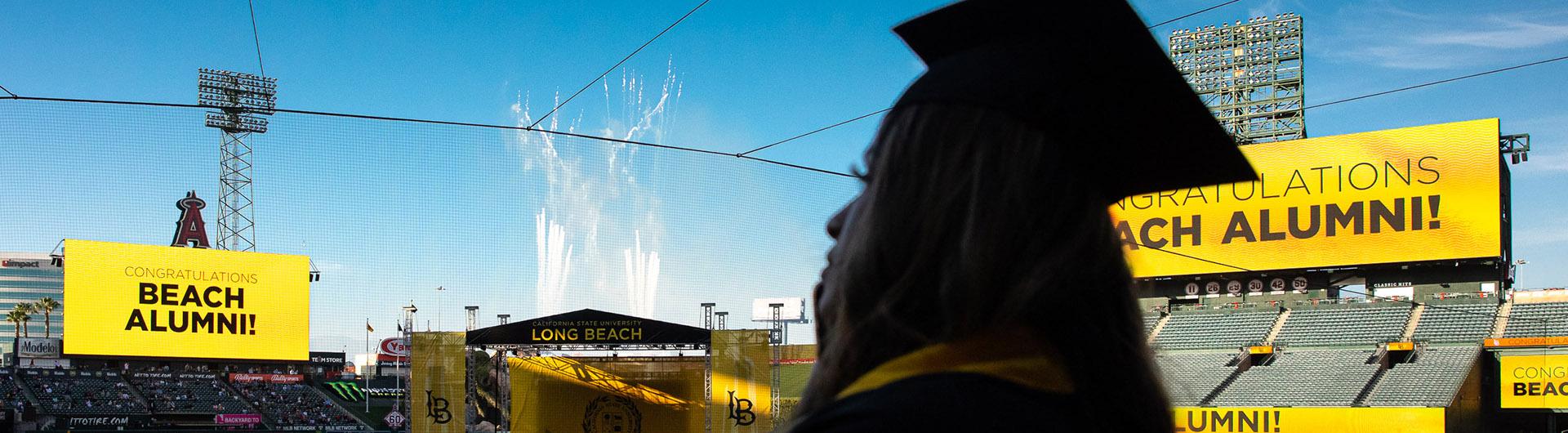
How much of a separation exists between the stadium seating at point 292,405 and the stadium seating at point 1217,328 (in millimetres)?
23305

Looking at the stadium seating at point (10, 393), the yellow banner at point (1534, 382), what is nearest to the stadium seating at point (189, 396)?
the stadium seating at point (10, 393)

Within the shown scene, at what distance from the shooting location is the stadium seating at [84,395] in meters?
30.5

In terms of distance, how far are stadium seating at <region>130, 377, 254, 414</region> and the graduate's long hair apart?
118ft

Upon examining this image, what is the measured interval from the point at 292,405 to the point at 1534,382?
3150 cm

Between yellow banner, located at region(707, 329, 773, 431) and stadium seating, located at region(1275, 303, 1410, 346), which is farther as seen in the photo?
stadium seating, located at region(1275, 303, 1410, 346)

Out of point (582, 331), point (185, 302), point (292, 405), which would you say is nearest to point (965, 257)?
point (582, 331)

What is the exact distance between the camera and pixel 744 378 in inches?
870

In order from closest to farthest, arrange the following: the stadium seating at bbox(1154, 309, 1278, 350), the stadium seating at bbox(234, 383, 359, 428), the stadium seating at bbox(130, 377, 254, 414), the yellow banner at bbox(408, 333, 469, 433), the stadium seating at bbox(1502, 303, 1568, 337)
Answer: the yellow banner at bbox(408, 333, 469, 433)
the stadium seating at bbox(1502, 303, 1568, 337)
the stadium seating at bbox(1154, 309, 1278, 350)
the stadium seating at bbox(130, 377, 254, 414)
the stadium seating at bbox(234, 383, 359, 428)

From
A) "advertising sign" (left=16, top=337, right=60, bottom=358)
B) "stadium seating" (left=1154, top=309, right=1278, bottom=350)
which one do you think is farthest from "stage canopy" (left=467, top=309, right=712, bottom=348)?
"advertising sign" (left=16, top=337, right=60, bottom=358)

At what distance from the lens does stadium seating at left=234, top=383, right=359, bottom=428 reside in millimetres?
34375

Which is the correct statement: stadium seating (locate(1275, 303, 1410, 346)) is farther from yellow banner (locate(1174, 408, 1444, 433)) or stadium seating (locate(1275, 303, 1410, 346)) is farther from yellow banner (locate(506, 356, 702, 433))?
yellow banner (locate(506, 356, 702, 433))

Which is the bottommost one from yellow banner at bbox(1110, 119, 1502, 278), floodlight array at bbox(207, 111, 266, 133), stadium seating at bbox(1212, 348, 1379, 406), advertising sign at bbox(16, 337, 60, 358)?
stadium seating at bbox(1212, 348, 1379, 406)

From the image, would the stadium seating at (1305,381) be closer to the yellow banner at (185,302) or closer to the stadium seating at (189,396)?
the yellow banner at (185,302)

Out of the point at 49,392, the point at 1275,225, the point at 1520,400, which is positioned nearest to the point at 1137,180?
the point at 1520,400
